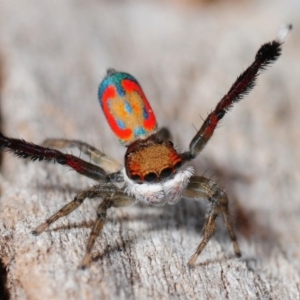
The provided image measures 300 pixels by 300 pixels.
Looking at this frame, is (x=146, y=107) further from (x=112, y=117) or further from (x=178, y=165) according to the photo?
(x=178, y=165)

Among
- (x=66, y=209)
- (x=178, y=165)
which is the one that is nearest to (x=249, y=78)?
(x=178, y=165)

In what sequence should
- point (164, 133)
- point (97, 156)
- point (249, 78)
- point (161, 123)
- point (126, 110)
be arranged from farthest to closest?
point (161, 123), point (164, 133), point (97, 156), point (126, 110), point (249, 78)

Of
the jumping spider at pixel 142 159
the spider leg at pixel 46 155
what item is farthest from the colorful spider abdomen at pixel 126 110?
the spider leg at pixel 46 155

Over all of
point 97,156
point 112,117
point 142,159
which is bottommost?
point 142,159

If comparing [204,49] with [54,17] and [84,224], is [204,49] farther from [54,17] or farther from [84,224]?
[84,224]

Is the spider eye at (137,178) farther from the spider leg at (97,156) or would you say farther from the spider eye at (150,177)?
the spider leg at (97,156)

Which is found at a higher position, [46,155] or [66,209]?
[46,155]

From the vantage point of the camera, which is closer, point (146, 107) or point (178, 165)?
point (178, 165)
